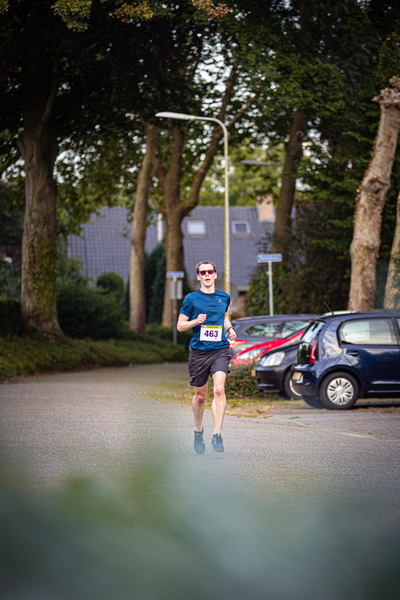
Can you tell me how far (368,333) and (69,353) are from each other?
44.3ft

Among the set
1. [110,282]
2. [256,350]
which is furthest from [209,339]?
[110,282]

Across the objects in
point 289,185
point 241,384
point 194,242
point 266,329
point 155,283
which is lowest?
point 241,384

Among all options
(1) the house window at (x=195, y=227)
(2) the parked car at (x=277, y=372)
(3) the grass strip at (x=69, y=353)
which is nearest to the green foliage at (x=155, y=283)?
(1) the house window at (x=195, y=227)

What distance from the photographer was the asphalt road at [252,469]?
4898 millimetres

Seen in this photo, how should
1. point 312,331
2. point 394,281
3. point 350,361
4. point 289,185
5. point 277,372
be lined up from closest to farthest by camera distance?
point 350,361 < point 312,331 < point 277,372 < point 394,281 < point 289,185

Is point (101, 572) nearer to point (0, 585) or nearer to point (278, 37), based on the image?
point (0, 585)

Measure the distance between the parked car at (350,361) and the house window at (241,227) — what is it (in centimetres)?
4462

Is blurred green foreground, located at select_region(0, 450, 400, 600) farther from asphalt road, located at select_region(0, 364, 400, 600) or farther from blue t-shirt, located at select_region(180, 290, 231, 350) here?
blue t-shirt, located at select_region(180, 290, 231, 350)

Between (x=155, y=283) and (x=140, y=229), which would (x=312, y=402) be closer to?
(x=140, y=229)

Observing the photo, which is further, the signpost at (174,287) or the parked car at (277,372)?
the signpost at (174,287)

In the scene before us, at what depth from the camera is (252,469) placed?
739 cm

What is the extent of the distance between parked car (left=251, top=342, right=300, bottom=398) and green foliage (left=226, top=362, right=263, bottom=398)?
417 mm

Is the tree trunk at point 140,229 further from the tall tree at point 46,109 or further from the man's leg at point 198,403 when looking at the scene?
the man's leg at point 198,403

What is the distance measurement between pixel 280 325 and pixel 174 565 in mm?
12576
